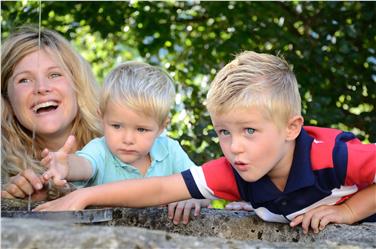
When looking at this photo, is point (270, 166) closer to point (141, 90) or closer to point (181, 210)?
point (181, 210)

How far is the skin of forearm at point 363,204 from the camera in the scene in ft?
7.64

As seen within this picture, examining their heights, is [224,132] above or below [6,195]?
above

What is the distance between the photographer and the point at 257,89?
2223 mm

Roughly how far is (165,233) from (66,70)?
6.74ft

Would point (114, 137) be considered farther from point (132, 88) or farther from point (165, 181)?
point (165, 181)

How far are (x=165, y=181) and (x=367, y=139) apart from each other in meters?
2.23

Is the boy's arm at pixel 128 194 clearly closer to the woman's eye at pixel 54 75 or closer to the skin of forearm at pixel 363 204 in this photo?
the skin of forearm at pixel 363 204

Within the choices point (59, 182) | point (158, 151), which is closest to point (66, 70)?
point (158, 151)

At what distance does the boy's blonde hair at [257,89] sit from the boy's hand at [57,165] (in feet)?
1.85

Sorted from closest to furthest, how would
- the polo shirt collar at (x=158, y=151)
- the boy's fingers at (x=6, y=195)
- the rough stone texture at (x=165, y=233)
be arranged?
1. the rough stone texture at (x=165, y=233)
2. the boy's fingers at (x=6, y=195)
3. the polo shirt collar at (x=158, y=151)

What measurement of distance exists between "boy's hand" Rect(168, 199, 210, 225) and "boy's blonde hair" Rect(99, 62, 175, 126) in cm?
54

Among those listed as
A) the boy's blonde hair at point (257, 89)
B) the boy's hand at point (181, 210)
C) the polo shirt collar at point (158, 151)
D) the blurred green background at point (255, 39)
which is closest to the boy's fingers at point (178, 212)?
the boy's hand at point (181, 210)

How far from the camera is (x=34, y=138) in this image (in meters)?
3.36

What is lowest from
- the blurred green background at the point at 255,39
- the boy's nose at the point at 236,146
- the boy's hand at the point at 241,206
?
the boy's hand at the point at 241,206
